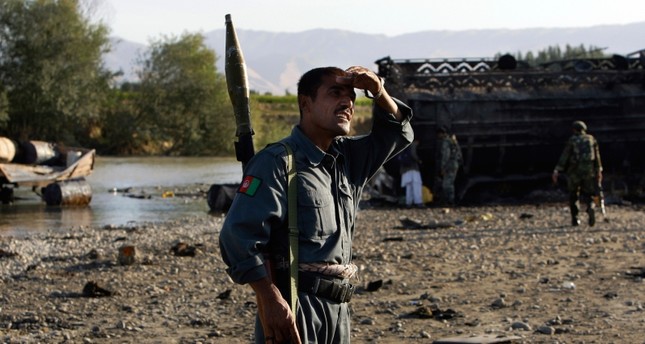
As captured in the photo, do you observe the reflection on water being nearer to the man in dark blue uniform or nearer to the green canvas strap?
the man in dark blue uniform

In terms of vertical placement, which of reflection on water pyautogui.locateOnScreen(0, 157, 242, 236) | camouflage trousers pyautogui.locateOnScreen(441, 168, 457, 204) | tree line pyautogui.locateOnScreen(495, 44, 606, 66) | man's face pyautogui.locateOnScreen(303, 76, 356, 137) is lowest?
reflection on water pyautogui.locateOnScreen(0, 157, 242, 236)

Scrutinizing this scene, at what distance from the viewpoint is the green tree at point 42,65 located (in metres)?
72.4

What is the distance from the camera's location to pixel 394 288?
13.1 m

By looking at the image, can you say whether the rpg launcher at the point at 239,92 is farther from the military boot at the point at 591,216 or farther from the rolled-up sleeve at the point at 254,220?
the military boot at the point at 591,216

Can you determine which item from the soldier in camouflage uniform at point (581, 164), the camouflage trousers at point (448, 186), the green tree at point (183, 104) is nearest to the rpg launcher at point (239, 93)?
the soldier in camouflage uniform at point (581, 164)

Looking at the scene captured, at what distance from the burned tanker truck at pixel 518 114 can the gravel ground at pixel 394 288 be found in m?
7.88

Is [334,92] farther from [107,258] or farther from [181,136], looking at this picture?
[181,136]

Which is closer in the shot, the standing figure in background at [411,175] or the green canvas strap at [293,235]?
the green canvas strap at [293,235]

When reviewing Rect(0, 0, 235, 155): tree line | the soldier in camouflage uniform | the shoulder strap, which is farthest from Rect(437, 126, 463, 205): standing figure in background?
Rect(0, 0, 235, 155): tree line

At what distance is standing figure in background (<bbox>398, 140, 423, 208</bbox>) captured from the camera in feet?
91.9

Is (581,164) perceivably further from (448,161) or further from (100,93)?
(100,93)

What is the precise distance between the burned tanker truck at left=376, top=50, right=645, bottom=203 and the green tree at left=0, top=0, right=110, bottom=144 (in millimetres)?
47158

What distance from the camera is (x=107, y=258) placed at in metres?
17.1

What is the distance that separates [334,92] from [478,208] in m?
22.8
